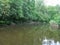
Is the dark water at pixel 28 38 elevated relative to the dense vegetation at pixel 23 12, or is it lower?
lower

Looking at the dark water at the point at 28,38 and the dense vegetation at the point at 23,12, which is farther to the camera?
the dense vegetation at the point at 23,12

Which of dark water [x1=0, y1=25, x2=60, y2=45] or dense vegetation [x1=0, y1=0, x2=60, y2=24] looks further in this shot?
dense vegetation [x1=0, y1=0, x2=60, y2=24]

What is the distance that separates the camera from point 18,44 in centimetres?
1964

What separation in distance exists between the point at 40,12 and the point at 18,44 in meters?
43.7

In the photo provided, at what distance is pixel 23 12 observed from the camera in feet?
161

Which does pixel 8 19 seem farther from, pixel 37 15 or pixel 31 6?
pixel 37 15

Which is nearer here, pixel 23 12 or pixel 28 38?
pixel 28 38

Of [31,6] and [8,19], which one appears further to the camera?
[31,6]

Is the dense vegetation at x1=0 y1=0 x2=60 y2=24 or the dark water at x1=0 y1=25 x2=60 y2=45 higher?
the dense vegetation at x1=0 y1=0 x2=60 y2=24

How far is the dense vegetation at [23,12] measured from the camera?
131 feet

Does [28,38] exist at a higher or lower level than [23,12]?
lower

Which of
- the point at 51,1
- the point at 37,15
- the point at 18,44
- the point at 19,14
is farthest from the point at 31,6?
the point at 18,44

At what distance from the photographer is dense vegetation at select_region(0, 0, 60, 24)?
40000mm

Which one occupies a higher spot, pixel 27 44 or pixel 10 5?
pixel 10 5
